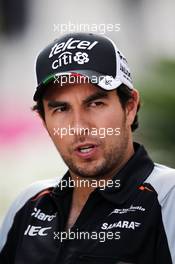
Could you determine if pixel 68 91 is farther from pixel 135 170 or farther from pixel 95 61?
pixel 135 170

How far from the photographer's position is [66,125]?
70.2 inches

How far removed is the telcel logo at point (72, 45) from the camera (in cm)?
178

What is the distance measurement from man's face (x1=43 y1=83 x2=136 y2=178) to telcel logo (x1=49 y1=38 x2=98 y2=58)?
0.09 metres

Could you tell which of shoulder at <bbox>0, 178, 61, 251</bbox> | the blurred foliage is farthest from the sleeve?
the blurred foliage

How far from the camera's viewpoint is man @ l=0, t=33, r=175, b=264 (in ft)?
5.50

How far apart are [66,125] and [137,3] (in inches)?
60.6

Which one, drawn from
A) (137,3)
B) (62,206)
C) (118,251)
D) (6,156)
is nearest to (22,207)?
(62,206)

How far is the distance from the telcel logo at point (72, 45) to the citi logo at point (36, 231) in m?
0.45

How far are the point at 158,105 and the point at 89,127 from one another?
1.60 meters

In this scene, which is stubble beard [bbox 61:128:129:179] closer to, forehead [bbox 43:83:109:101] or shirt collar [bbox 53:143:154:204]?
shirt collar [bbox 53:143:154:204]

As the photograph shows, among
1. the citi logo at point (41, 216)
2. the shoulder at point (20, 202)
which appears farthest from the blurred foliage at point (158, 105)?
the citi logo at point (41, 216)

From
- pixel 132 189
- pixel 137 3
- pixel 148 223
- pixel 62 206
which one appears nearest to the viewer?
pixel 148 223

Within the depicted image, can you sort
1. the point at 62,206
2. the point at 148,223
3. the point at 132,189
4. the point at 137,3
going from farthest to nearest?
the point at 137,3 < the point at 62,206 < the point at 132,189 < the point at 148,223

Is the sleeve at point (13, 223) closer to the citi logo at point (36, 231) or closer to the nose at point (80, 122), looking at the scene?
the citi logo at point (36, 231)
